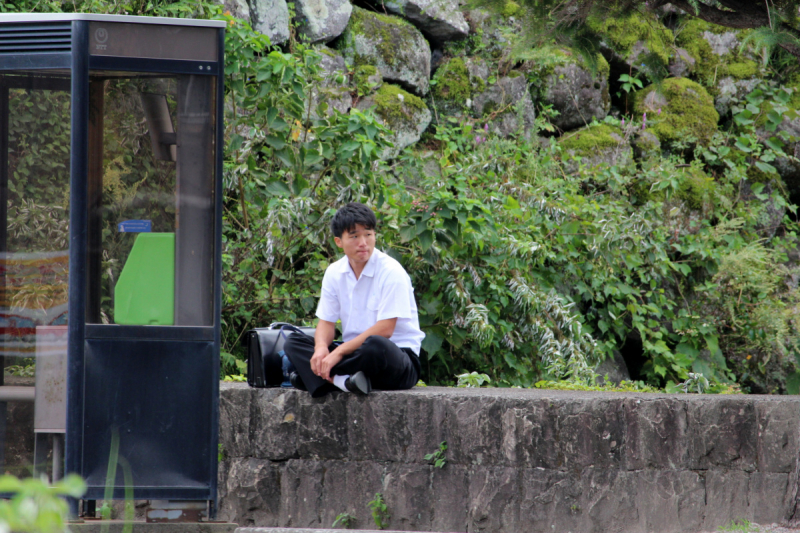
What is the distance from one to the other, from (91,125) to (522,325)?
12.6 ft

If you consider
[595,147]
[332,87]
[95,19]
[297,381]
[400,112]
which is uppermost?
[400,112]

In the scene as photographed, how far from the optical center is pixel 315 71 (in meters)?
5.49

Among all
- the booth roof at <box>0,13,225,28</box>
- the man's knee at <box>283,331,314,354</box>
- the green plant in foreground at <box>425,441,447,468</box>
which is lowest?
the green plant in foreground at <box>425,441,447,468</box>

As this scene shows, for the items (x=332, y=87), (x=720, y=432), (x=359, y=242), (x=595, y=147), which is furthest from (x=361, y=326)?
(x=595, y=147)

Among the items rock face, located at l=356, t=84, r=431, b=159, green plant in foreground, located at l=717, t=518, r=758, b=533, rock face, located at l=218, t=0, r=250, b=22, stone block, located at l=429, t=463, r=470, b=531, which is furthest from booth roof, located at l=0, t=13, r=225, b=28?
rock face, located at l=356, t=84, r=431, b=159

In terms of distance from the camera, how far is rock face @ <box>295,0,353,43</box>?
27.0 ft

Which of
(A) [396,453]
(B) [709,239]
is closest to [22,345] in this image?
(A) [396,453]

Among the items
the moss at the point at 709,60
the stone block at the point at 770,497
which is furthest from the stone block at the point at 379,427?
the moss at the point at 709,60

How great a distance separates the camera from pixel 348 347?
3.71 metres

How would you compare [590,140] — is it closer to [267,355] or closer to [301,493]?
[267,355]

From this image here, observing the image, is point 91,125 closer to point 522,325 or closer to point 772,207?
point 522,325

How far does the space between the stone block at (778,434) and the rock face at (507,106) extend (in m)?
5.50

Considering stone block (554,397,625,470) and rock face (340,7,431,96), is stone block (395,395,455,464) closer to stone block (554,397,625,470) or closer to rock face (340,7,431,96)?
stone block (554,397,625,470)

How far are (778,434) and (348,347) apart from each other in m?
2.06
